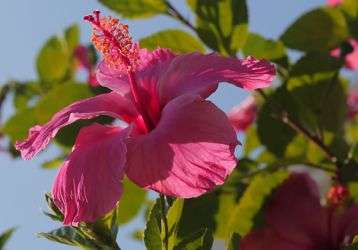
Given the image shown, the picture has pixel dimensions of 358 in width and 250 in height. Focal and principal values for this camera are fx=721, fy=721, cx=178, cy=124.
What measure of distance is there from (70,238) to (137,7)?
0.87m

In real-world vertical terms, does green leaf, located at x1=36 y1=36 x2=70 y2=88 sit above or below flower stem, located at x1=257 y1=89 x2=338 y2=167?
above

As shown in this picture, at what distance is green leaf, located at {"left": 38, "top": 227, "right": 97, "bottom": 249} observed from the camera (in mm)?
1035

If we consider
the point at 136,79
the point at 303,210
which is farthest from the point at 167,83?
Answer: the point at 303,210

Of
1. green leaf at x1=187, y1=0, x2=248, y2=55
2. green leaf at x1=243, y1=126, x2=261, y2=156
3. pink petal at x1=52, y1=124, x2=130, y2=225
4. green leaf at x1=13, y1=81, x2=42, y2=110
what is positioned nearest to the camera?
pink petal at x1=52, y1=124, x2=130, y2=225

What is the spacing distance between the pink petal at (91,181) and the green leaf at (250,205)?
22.8 inches

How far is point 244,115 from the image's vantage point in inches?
89.6

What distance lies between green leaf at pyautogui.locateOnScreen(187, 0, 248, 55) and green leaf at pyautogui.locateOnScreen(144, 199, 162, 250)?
2.11 feet

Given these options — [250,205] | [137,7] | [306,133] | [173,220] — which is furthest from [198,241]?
[137,7]

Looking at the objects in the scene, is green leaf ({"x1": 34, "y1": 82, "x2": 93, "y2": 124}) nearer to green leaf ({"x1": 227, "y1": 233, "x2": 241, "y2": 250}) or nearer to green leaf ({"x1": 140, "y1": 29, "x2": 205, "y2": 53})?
green leaf ({"x1": 140, "y1": 29, "x2": 205, "y2": 53})

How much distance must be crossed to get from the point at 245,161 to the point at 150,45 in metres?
0.44

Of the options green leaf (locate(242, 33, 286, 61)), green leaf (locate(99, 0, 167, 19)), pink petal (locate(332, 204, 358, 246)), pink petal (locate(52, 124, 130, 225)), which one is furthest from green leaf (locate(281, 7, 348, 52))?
pink petal (locate(52, 124, 130, 225))

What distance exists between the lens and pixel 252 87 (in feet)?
3.48

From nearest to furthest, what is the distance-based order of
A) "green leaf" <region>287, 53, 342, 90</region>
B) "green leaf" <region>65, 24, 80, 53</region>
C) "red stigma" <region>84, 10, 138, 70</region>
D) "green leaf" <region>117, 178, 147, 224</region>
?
"red stigma" <region>84, 10, 138, 70</region>
"green leaf" <region>287, 53, 342, 90</region>
"green leaf" <region>117, 178, 147, 224</region>
"green leaf" <region>65, 24, 80, 53</region>

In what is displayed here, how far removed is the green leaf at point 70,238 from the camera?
104cm
